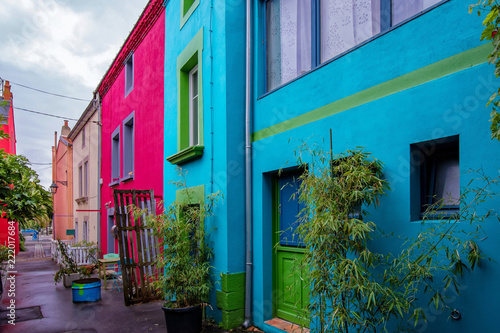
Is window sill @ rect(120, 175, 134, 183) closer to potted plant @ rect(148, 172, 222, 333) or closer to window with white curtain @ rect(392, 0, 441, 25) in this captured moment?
potted plant @ rect(148, 172, 222, 333)

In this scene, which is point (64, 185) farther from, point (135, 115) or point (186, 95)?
point (186, 95)

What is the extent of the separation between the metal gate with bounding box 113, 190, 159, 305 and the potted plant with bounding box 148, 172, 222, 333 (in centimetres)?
124

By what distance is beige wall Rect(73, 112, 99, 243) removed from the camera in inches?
632

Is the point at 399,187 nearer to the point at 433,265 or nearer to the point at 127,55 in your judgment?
the point at 433,265

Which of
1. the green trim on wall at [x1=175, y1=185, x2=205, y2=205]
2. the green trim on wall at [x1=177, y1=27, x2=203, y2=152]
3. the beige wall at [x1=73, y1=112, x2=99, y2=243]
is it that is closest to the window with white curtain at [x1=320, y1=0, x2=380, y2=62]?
the green trim on wall at [x1=177, y1=27, x2=203, y2=152]

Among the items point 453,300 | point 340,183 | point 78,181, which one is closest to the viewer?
point 453,300

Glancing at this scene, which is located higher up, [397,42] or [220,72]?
[220,72]

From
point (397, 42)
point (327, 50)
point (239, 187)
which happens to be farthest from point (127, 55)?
point (397, 42)

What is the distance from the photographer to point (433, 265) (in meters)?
3.27

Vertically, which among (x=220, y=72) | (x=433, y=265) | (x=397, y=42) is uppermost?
(x=220, y=72)

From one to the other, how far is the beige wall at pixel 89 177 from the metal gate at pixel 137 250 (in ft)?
20.7

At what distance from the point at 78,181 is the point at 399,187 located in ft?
64.6

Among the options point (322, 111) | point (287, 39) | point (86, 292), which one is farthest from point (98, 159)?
point (322, 111)

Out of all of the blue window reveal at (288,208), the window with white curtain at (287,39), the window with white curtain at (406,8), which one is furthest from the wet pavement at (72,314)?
the window with white curtain at (406,8)
